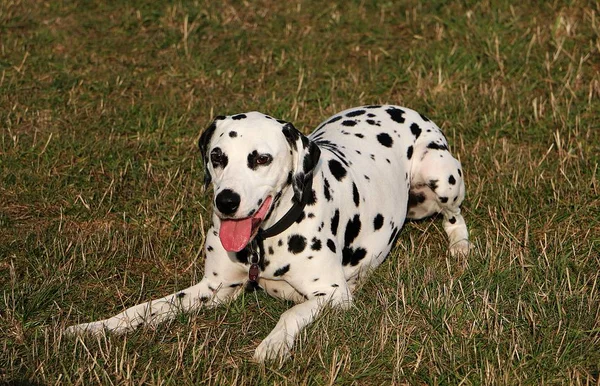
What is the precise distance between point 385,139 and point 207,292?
6.67 ft

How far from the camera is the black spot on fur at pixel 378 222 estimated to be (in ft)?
22.1

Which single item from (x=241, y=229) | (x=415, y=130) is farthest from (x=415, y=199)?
(x=241, y=229)

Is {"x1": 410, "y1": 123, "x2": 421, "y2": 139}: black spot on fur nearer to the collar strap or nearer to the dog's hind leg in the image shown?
the collar strap

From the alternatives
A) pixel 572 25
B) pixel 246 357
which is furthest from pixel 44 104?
pixel 572 25

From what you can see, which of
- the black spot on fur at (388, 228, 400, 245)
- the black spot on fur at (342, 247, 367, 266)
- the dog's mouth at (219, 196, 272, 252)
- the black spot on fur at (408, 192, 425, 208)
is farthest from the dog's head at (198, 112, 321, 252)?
the black spot on fur at (408, 192, 425, 208)

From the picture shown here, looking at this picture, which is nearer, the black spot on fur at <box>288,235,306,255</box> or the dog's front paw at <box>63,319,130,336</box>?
the dog's front paw at <box>63,319,130,336</box>

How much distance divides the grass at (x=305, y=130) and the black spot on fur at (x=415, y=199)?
22 centimetres

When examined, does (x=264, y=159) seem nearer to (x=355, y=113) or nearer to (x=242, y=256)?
(x=242, y=256)

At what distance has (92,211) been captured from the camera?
7578 mm

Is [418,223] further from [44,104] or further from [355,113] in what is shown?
[44,104]

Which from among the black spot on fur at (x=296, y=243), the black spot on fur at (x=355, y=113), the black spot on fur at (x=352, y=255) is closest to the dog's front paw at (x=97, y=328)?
the black spot on fur at (x=296, y=243)

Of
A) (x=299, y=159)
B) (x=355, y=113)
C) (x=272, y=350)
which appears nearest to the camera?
(x=272, y=350)

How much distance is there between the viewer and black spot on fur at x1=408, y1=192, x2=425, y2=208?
7.61 meters

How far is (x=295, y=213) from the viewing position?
5938 millimetres
